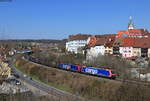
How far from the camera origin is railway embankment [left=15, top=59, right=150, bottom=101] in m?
28.4

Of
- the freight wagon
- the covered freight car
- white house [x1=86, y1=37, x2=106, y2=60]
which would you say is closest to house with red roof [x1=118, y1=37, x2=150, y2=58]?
white house [x1=86, y1=37, x2=106, y2=60]

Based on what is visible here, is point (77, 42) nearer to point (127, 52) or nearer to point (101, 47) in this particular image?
point (101, 47)

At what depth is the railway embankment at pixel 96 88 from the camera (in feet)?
93.2

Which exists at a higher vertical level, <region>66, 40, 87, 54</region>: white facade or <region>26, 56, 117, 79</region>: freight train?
<region>66, 40, 87, 54</region>: white facade

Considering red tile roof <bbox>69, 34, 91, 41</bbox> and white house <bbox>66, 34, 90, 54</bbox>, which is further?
red tile roof <bbox>69, 34, 91, 41</bbox>

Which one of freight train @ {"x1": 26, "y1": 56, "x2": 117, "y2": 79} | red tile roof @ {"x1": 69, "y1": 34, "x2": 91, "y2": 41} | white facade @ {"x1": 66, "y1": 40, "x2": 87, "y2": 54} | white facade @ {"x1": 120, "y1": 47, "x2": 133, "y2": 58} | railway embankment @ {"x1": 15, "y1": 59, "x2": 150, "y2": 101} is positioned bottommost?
railway embankment @ {"x1": 15, "y1": 59, "x2": 150, "y2": 101}

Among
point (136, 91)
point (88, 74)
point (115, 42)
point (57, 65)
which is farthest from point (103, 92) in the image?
point (115, 42)

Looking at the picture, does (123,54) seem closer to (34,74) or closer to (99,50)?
(99,50)

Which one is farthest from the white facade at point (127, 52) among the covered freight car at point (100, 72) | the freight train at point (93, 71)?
the covered freight car at point (100, 72)

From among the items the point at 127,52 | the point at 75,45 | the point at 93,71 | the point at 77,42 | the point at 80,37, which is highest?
the point at 80,37

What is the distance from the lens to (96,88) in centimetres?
3419

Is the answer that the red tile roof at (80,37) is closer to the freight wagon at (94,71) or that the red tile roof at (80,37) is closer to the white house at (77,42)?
the white house at (77,42)

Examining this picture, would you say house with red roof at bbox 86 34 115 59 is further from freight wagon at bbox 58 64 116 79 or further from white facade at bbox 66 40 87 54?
freight wagon at bbox 58 64 116 79

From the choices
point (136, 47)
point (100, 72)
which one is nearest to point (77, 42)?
point (136, 47)
